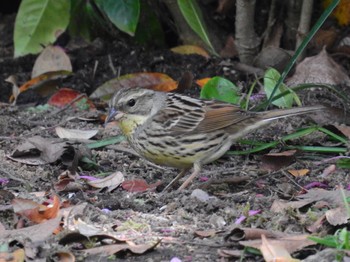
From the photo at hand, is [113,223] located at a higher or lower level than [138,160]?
higher

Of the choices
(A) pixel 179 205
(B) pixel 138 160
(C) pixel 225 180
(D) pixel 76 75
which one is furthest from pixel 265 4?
(A) pixel 179 205

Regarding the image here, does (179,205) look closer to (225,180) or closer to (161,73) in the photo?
(225,180)

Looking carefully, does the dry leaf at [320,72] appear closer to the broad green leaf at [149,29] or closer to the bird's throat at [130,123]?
the broad green leaf at [149,29]

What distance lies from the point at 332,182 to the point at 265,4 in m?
3.38

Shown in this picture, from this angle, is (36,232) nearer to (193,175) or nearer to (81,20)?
(193,175)

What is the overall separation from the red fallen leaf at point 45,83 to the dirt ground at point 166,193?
4.3 inches

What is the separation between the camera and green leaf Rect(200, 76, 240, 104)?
6.89 metres

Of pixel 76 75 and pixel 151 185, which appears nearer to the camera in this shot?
pixel 151 185

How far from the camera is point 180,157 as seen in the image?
19.6 ft

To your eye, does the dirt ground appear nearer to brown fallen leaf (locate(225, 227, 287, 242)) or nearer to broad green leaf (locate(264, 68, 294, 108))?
brown fallen leaf (locate(225, 227, 287, 242))

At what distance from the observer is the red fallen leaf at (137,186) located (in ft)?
18.5

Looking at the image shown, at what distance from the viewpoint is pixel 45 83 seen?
8.05 metres

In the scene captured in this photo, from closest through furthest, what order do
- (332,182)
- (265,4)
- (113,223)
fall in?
(113,223) → (332,182) → (265,4)

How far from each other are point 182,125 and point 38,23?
2400 millimetres
